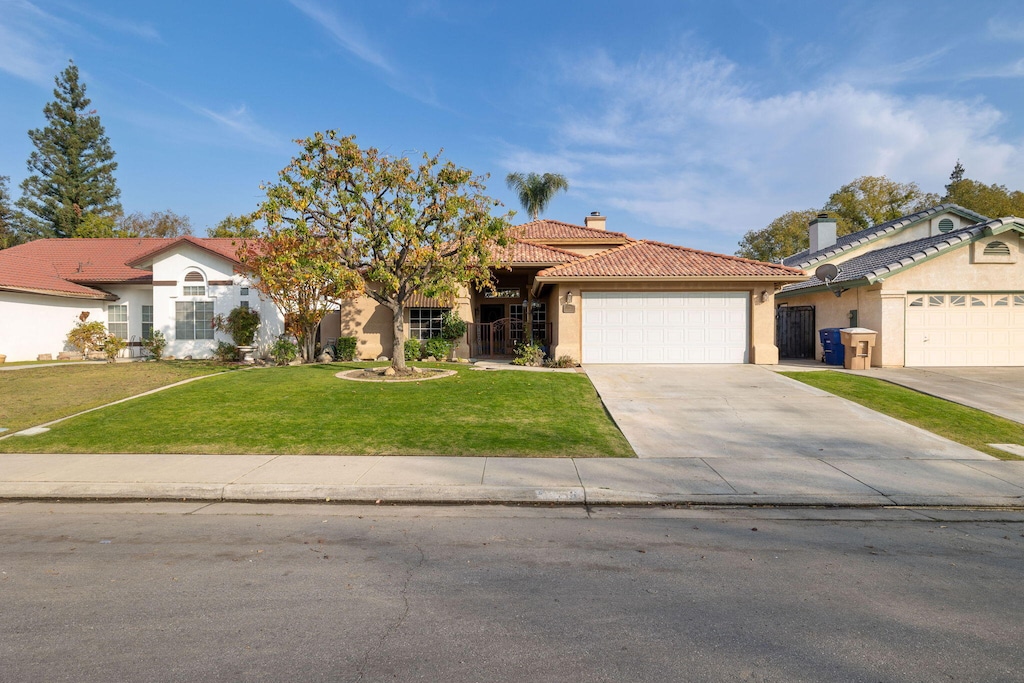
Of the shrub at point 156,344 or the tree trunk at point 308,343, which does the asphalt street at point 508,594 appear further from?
the shrub at point 156,344

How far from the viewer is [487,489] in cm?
636

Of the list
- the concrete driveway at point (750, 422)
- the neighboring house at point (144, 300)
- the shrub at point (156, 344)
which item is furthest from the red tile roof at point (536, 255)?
the shrub at point (156, 344)

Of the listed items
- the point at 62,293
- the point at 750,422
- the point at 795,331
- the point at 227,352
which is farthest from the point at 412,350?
the point at 795,331

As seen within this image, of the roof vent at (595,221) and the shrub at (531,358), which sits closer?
the shrub at (531,358)

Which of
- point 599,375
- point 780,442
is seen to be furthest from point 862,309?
point 780,442

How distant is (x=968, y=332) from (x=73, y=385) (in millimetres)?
26093

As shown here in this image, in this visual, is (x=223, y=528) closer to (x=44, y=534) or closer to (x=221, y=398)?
(x=44, y=534)

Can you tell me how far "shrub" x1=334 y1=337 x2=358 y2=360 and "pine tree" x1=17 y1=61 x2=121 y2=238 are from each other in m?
40.7

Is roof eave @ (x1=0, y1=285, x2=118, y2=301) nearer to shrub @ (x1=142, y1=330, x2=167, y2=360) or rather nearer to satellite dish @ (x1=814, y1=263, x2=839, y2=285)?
shrub @ (x1=142, y1=330, x2=167, y2=360)

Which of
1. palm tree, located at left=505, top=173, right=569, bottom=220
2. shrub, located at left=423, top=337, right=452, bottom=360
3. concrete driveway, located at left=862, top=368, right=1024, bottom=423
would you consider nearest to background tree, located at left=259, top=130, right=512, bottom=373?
shrub, located at left=423, top=337, right=452, bottom=360

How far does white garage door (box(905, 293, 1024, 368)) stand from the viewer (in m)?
17.0

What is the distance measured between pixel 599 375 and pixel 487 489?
9247mm

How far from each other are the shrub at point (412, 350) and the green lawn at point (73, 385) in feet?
20.5

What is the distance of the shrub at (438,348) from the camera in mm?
20297
